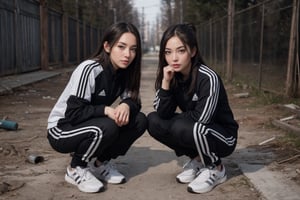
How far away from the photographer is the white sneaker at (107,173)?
3730 millimetres

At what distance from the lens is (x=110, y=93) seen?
12.3 feet

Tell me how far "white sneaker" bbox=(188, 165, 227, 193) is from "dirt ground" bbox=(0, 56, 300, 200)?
0.04 metres

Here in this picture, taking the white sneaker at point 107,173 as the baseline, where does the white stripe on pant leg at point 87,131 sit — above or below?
above

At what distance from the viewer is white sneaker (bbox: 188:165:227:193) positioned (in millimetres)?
3494

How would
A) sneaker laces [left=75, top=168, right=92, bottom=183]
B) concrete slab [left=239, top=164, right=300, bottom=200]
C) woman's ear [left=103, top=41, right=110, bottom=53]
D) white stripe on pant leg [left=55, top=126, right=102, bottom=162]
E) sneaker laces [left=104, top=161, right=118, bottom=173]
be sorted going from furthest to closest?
1. sneaker laces [left=104, top=161, right=118, bottom=173]
2. woman's ear [left=103, top=41, right=110, bottom=53]
3. sneaker laces [left=75, top=168, right=92, bottom=183]
4. white stripe on pant leg [left=55, top=126, right=102, bottom=162]
5. concrete slab [left=239, top=164, right=300, bottom=200]

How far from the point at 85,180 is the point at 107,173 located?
0.91 feet

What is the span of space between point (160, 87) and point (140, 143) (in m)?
1.73

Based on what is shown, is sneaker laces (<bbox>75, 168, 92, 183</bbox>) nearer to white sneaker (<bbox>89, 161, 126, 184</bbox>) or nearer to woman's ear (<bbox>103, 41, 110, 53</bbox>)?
white sneaker (<bbox>89, 161, 126, 184</bbox>)

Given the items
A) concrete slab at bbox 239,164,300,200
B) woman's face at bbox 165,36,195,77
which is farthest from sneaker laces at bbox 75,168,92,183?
concrete slab at bbox 239,164,300,200

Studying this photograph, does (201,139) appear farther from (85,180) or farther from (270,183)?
(85,180)

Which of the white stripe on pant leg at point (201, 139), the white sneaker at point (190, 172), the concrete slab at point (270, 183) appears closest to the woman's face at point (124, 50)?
the white stripe on pant leg at point (201, 139)

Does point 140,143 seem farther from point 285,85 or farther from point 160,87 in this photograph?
point 285,85

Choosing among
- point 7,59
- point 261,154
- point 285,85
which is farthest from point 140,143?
point 7,59

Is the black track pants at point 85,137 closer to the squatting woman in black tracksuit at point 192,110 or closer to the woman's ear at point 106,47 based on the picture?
the squatting woman in black tracksuit at point 192,110
